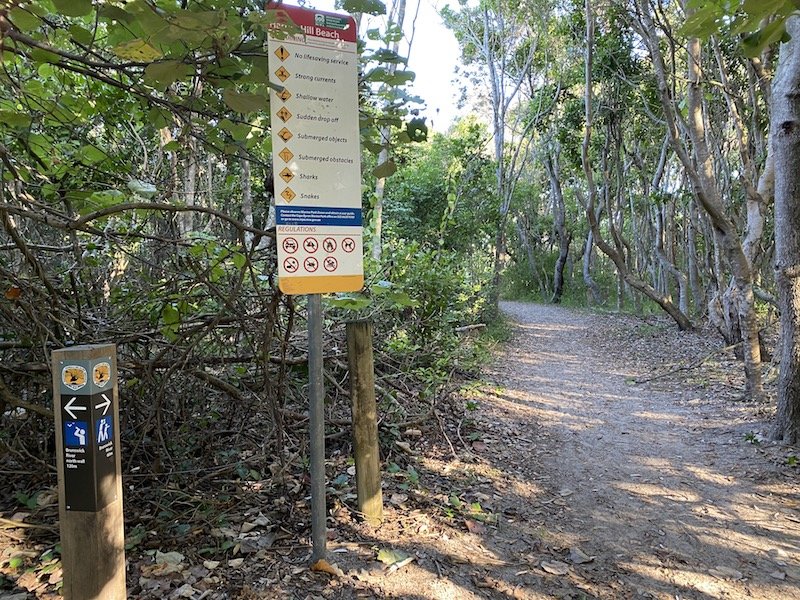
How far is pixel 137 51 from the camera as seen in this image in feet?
6.59

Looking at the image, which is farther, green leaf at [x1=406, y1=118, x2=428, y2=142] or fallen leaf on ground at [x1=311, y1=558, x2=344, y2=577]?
fallen leaf on ground at [x1=311, y1=558, x2=344, y2=577]

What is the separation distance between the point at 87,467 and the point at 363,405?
1.69 m

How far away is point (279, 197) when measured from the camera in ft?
8.50

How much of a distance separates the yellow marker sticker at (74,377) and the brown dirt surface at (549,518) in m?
1.26

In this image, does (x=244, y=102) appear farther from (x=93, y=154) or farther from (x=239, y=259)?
(x=93, y=154)

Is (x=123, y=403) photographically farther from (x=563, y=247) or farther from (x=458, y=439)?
(x=563, y=247)

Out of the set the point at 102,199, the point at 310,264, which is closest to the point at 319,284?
the point at 310,264

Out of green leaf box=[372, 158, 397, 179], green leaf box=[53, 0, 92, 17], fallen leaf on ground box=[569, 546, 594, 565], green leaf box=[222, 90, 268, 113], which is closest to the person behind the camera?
green leaf box=[53, 0, 92, 17]

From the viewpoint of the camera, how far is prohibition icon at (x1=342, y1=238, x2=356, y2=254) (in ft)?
9.16

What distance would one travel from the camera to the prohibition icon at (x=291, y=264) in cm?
262

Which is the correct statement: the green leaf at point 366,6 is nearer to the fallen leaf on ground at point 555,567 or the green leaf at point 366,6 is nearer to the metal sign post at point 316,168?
the metal sign post at point 316,168

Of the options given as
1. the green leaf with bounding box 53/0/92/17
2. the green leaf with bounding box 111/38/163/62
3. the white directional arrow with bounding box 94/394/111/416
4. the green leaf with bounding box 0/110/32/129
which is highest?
the green leaf with bounding box 53/0/92/17

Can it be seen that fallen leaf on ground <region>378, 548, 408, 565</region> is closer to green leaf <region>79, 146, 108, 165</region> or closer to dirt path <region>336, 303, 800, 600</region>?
dirt path <region>336, 303, 800, 600</region>

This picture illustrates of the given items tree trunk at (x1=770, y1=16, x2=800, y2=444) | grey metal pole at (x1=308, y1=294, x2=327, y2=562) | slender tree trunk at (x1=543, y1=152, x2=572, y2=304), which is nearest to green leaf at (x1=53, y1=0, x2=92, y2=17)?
grey metal pole at (x1=308, y1=294, x2=327, y2=562)
